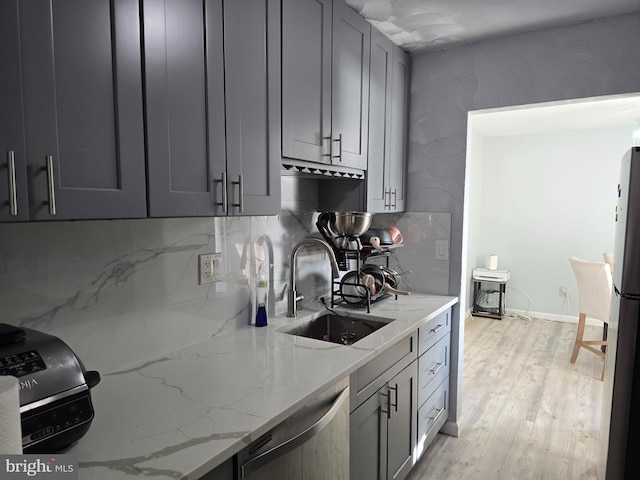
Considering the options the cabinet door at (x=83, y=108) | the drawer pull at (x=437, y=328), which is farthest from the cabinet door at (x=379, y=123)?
the cabinet door at (x=83, y=108)

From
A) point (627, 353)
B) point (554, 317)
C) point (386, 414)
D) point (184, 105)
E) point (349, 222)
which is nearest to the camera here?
point (184, 105)

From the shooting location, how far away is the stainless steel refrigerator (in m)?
1.58

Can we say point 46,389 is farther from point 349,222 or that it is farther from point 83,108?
point 349,222

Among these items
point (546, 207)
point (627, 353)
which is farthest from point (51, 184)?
point (546, 207)

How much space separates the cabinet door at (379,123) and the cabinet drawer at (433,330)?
687 millimetres

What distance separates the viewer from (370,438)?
176 centimetres

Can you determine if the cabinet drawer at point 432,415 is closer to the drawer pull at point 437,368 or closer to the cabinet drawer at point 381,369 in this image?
the drawer pull at point 437,368

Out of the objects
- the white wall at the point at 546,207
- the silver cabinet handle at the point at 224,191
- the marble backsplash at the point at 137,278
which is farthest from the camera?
the white wall at the point at 546,207

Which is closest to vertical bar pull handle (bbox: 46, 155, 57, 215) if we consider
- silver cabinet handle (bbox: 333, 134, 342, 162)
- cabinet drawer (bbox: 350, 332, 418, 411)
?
cabinet drawer (bbox: 350, 332, 418, 411)

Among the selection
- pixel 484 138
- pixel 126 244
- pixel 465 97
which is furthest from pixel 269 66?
pixel 484 138

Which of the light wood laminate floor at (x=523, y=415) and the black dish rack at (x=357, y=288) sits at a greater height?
the black dish rack at (x=357, y=288)

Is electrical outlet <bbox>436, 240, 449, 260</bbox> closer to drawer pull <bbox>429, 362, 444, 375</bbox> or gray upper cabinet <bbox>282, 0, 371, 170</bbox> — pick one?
drawer pull <bbox>429, 362, 444, 375</bbox>

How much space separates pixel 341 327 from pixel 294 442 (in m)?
1.04

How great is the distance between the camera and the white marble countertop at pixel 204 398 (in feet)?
3.20
